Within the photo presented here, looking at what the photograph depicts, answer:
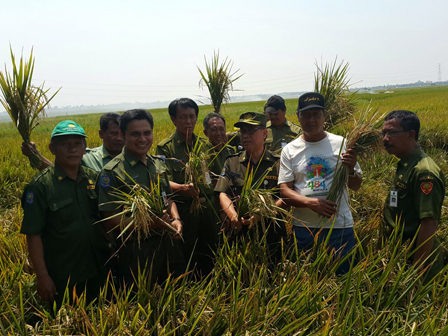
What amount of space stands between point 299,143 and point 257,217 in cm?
81

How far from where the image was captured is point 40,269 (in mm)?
2275

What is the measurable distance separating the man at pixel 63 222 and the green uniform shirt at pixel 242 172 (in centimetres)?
111

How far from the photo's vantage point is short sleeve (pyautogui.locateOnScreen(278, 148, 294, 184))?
9.06 ft

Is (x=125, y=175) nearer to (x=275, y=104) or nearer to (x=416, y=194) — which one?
(x=416, y=194)

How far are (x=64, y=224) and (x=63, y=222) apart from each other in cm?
2

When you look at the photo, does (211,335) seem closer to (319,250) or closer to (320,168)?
(319,250)

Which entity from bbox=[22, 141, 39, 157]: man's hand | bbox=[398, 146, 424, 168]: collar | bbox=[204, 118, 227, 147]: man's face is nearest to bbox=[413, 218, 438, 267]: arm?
bbox=[398, 146, 424, 168]: collar

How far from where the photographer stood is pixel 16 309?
2207 mm

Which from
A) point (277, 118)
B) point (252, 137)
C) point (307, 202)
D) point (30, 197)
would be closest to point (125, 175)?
point (30, 197)

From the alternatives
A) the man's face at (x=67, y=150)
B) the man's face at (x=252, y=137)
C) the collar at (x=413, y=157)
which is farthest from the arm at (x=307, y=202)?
the man's face at (x=67, y=150)

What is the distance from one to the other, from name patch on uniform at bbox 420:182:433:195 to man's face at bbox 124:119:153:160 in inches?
88.6

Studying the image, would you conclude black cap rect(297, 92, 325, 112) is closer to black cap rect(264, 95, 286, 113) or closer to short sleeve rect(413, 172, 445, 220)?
short sleeve rect(413, 172, 445, 220)

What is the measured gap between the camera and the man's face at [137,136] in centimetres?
254

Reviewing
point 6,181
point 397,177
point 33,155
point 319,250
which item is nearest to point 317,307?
point 319,250
